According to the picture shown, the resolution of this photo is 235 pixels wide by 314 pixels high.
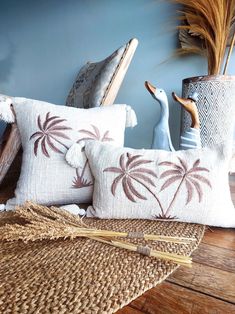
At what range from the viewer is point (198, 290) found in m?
0.34

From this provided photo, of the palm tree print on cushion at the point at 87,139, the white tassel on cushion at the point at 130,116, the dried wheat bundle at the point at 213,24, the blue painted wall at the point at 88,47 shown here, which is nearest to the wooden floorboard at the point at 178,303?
the palm tree print on cushion at the point at 87,139

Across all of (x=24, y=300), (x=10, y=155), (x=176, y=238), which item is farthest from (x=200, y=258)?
Result: (x=10, y=155)

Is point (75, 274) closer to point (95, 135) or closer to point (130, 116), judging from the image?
point (95, 135)

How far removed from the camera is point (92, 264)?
1.26ft

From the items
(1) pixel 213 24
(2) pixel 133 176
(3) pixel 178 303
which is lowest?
(3) pixel 178 303

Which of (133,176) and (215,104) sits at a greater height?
(215,104)

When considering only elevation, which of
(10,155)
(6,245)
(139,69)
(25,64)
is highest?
(25,64)

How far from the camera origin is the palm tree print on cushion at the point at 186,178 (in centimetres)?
52

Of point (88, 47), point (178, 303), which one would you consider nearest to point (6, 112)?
point (178, 303)

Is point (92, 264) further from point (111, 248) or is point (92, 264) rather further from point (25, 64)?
point (25, 64)

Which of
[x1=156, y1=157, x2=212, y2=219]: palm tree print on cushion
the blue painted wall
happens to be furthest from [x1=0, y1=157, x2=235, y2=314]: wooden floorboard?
the blue painted wall

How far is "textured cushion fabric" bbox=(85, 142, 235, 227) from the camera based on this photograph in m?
0.52

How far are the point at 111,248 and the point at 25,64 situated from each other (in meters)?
1.98

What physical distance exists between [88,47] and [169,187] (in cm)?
138
